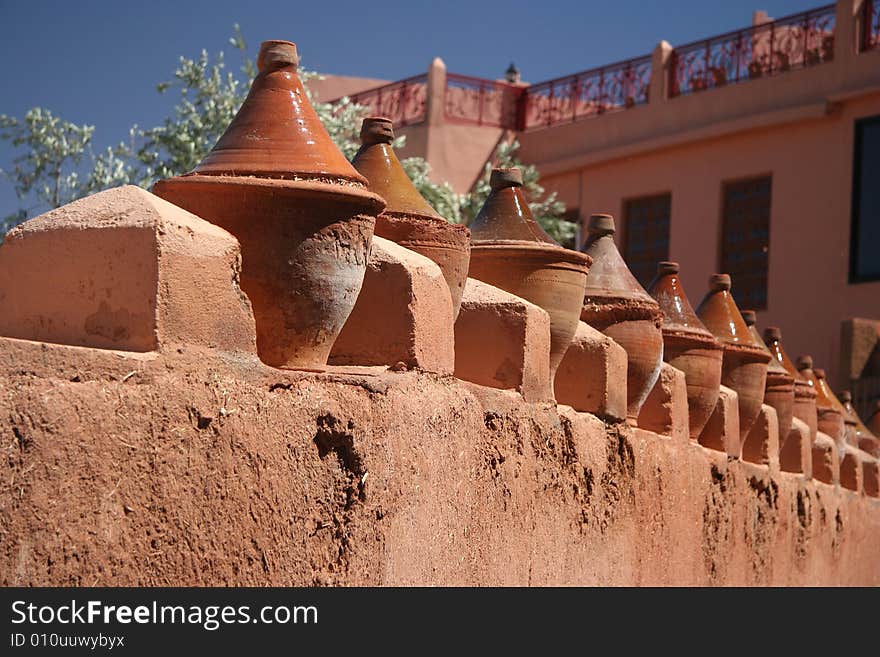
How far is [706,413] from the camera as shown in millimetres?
6551

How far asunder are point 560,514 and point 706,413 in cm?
235

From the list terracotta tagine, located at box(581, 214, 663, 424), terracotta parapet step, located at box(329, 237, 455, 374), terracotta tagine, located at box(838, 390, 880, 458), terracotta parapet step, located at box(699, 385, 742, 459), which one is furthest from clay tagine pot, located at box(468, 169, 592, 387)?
terracotta tagine, located at box(838, 390, 880, 458)

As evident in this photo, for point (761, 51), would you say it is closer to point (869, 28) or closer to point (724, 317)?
point (869, 28)

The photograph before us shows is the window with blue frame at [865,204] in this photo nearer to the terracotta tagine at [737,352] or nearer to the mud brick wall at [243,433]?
the terracotta tagine at [737,352]

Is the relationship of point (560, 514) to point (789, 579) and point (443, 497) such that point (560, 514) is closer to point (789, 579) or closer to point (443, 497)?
point (443, 497)

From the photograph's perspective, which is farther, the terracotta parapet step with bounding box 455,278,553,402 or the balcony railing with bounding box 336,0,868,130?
the balcony railing with bounding box 336,0,868,130

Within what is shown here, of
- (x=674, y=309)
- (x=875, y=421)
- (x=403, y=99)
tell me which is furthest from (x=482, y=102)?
(x=674, y=309)

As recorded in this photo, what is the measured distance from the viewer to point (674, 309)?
21.1ft

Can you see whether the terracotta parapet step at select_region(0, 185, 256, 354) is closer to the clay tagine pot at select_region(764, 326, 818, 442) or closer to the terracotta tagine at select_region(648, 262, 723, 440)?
the terracotta tagine at select_region(648, 262, 723, 440)

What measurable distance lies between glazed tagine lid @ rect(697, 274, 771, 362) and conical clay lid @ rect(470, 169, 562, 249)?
274 cm

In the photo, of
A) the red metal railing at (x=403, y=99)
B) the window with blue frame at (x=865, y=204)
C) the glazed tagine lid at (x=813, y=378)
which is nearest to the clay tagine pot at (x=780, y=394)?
the glazed tagine lid at (x=813, y=378)

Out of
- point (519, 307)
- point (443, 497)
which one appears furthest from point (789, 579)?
point (443, 497)

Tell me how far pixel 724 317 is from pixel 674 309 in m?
0.97

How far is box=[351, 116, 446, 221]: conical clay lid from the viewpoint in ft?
12.3
